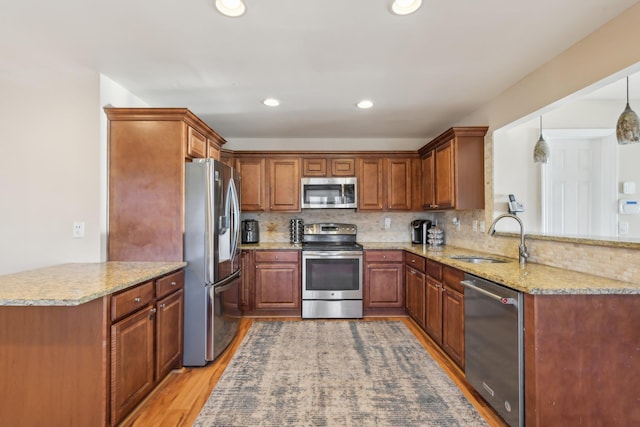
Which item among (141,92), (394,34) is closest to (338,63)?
(394,34)

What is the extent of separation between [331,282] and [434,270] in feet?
4.17

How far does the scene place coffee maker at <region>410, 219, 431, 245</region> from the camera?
13.5 feet

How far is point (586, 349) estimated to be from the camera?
1.57 meters

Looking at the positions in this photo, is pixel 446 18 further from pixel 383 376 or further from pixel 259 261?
pixel 259 261

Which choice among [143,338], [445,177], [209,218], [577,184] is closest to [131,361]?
[143,338]

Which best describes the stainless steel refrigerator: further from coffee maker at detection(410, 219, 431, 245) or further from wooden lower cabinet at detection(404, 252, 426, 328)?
coffee maker at detection(410, 219, 431, 245)

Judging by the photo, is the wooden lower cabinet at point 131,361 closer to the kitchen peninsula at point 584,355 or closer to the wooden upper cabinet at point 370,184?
the kitchen peninsula at point 584,355

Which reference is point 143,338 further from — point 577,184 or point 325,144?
point 577,184

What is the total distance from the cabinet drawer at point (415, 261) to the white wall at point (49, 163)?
2894mm

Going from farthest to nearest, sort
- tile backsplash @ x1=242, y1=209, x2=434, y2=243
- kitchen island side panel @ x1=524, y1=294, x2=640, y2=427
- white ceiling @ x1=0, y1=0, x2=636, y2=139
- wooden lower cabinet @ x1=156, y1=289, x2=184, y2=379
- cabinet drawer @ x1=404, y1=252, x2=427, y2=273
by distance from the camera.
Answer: tile backsplash @ x1=242, y1=209, x2=434, y2=243 → cabinet drawer @ x1=404, y1=252, x2=427, y2=273 → wooden lower cabinet @ x1=156, y1=289, x2=184, y2=379 → white ceiling @ x1=0, y1=0, x2=636, y2=139 → kitchen island side panel @ x1=524, y1=294, x2=640, y2=427

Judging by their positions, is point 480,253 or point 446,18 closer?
point 446,18

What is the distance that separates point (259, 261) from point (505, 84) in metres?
3.03

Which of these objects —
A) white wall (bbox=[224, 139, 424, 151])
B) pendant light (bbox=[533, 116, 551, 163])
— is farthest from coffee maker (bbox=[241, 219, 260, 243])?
pendant light (bbox=[533, 116, 551, 163])

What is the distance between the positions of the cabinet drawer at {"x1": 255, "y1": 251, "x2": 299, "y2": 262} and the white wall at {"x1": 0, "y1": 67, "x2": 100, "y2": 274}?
1.67m
